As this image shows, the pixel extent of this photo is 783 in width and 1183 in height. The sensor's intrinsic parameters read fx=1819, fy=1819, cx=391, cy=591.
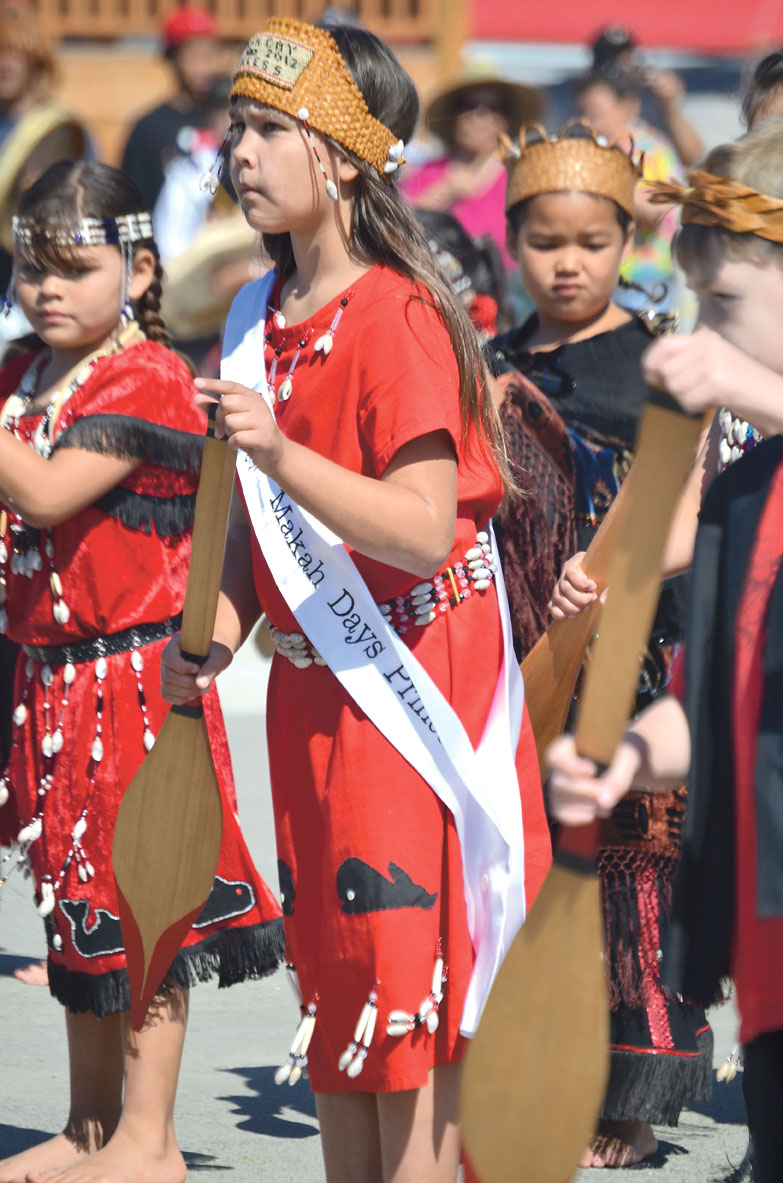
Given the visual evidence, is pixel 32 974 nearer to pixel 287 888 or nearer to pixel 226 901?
pixel 226 901

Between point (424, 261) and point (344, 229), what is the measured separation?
0.42 ft

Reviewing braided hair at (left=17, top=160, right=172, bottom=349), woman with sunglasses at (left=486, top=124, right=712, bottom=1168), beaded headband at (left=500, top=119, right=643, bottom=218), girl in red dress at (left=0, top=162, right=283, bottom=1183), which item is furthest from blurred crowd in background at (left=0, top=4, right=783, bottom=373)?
girl in red dress at (left=0, top=162, right=283, bottom=1183)

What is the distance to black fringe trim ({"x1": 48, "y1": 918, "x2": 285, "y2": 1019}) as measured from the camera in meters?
3.17

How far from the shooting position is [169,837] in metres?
2.75

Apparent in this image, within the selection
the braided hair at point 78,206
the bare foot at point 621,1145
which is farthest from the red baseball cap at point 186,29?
the bare foot at point 621,1145

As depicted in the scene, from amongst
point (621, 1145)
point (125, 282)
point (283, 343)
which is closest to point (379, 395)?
point (283, 343)

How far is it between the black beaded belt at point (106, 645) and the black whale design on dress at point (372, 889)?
879mm

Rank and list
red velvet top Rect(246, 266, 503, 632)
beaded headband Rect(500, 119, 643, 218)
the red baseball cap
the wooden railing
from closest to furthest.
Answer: red velvet top Rect(246, 266, 503, 632) → beaded headband Rect(500, 119, 643, 218) → the red baseball cap → the wooden railing

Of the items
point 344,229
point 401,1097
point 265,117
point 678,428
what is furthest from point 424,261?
point 401,1097

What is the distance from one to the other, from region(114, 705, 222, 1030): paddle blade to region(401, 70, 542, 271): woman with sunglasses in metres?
4.94

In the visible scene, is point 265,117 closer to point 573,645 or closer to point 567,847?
point 573,645

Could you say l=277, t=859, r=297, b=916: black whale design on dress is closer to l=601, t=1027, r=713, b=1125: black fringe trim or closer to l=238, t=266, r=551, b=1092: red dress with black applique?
l=238, t=266, r=551, b=1092: red dress with black applique

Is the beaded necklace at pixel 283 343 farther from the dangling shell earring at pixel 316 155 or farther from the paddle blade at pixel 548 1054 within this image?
the paddle blade at pixel 548 1054

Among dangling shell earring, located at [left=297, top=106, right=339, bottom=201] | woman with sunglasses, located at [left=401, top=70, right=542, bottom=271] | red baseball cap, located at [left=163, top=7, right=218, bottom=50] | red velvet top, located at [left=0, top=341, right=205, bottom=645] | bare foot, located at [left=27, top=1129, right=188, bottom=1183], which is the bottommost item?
bare foot, located at [left=27, top=1129, right=188, bottom=1183]
